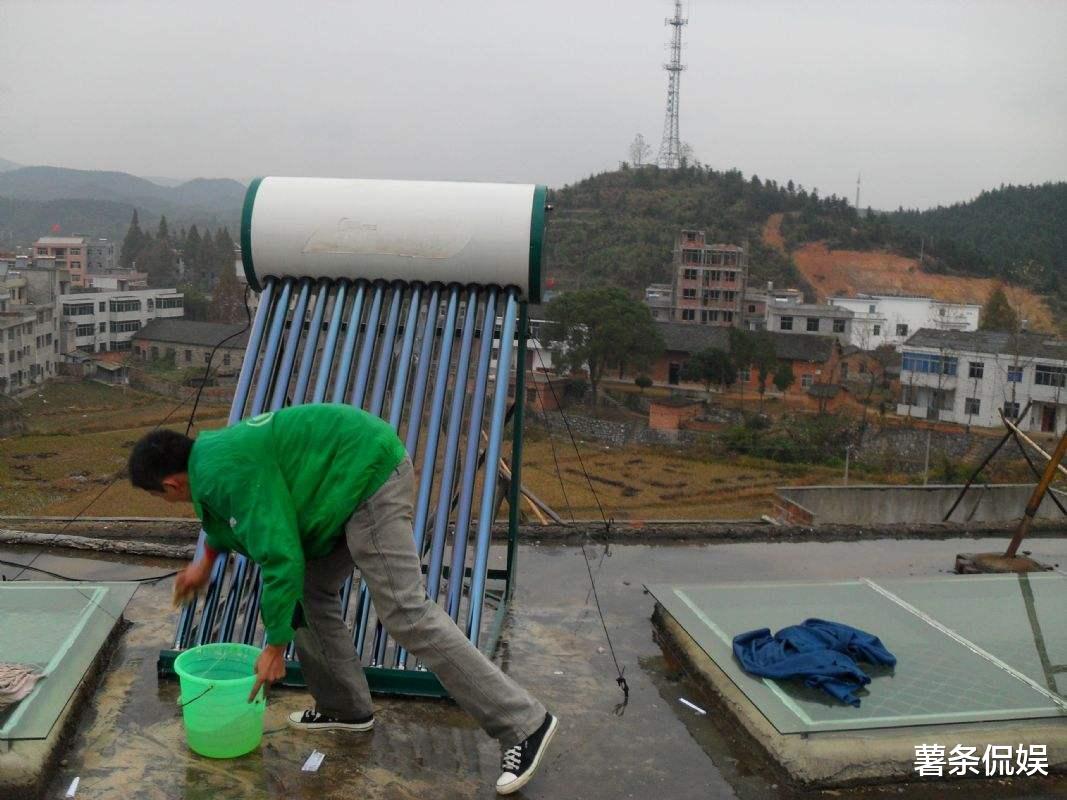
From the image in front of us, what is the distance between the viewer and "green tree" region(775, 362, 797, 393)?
176 feet

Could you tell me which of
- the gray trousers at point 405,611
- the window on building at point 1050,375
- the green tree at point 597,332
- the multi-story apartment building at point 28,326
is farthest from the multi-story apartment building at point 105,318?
the gray trousers at point 405,611

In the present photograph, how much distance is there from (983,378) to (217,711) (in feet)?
166

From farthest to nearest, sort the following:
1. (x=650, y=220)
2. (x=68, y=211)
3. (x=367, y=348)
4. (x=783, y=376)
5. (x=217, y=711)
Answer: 1. (x=68, y=211)
2. (x=650, y=220)
3. (x=783, y=376)
4. (x=367, y=348)
5. (x=217, y=711)

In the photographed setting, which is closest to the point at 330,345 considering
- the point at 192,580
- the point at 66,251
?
the point at 192,580

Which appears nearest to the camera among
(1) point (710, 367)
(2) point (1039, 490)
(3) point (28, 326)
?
(2) point (1039, 490)

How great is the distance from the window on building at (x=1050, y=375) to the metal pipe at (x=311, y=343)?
47.0 metres

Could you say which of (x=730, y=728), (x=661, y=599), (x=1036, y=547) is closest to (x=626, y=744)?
(x=730, y=728)

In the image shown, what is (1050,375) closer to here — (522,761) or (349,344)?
(349,344)

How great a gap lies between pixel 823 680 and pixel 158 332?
61.6 m

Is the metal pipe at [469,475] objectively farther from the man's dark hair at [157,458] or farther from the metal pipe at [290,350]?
the man's dark hair at [157,458]

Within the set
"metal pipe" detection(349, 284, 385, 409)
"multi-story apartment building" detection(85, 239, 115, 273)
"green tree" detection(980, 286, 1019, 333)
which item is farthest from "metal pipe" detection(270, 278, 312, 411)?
"multi-story apartment building" detection(85, 239, 115, 273)

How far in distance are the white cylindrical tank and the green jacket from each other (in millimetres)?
1602

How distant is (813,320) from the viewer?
60.8 metres

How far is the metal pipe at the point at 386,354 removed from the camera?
190 inches
